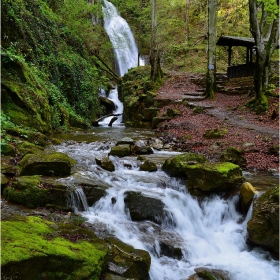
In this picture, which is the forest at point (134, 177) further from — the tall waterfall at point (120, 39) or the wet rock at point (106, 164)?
the tall waterfall at point (120, 39)

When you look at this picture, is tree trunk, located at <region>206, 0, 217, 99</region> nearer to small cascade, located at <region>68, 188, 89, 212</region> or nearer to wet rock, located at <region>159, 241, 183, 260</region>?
small cascade, located at <region>68, 188, 89, 212</region>

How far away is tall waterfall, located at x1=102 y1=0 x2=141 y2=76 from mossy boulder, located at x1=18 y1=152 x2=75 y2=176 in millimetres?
24505

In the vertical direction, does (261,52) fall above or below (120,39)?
below

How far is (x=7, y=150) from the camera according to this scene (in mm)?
6949

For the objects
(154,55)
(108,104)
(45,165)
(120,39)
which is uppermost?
(120,39)

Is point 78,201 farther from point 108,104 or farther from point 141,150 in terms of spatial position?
point 108,104

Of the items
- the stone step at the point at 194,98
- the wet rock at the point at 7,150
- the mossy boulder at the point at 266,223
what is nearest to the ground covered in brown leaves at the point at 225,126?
the stone step at the point at 194,98

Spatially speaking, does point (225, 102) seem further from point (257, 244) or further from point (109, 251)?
point (109, 251)

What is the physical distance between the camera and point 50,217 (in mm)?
4953

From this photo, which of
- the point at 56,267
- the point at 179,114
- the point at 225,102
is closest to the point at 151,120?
the point at 179,114

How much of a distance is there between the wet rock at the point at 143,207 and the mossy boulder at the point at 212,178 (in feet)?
3.86

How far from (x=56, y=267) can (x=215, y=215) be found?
13.5ft

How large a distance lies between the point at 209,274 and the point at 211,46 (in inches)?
580

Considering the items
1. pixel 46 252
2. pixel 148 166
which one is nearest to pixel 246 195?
pixel 148 166
